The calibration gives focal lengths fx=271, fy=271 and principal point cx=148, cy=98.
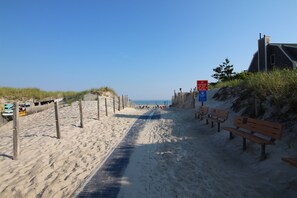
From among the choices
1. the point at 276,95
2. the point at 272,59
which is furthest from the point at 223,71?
the point at 276,95

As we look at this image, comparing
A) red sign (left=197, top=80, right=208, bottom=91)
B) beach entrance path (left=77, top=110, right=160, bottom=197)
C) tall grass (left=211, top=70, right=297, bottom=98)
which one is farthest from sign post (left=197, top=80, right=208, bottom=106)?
beach entrance path (left=77, top=110, right=160, bottom=197)

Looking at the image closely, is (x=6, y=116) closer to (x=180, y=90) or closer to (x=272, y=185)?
(x=180, y=90)

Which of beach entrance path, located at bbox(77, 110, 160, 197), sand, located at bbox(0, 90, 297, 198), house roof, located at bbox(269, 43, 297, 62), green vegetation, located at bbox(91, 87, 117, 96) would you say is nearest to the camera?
beach entrance path, located at bbox(77, 110, 160, 197)

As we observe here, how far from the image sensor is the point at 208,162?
727 cm

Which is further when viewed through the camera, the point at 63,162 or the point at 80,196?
the point at 63,162

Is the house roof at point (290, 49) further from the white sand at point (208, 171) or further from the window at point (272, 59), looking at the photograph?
the white sand at point (208, 171)

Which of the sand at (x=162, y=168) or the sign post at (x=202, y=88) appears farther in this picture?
the sign post at (x=202, y=88)

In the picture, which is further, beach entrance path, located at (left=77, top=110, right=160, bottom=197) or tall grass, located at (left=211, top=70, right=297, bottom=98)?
tall grass, located at (left=211, top=70, right=297, bottom=98)

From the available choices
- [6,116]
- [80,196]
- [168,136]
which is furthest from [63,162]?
[6,116]

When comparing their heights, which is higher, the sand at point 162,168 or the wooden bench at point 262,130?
the wooden bench at point 262,130

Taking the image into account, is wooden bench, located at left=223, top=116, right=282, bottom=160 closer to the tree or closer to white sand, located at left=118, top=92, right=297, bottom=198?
white sand, located at left=118, top=92, right=297, bottom=198

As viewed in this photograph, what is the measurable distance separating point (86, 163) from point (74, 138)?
3719mm

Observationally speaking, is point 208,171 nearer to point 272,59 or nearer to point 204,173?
point 204,173

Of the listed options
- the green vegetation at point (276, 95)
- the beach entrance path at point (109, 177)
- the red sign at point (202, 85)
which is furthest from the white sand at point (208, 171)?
the red sign at point (202, 85)
